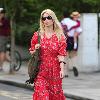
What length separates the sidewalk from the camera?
12.5 metres

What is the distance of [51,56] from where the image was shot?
27.5ft

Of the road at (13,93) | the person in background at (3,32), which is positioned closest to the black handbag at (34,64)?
the road at (13,93)

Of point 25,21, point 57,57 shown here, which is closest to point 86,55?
point 25,21

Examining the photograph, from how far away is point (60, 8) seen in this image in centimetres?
2073

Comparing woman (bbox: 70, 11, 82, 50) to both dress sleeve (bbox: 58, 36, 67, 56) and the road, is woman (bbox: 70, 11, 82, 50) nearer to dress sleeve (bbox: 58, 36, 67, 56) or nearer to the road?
the road

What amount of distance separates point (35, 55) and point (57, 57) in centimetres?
33

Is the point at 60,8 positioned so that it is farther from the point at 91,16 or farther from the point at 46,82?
the point at 46,82

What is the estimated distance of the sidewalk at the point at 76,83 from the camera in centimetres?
1248

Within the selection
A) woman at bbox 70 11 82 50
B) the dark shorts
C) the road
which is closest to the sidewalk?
the road

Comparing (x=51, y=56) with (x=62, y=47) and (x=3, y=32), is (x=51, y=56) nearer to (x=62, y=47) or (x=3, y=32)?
(x=62, y=47)

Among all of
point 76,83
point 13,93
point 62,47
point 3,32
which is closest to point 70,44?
point 76,83

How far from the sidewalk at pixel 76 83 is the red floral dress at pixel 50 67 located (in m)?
3.49

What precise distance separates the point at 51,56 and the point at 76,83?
250 inches

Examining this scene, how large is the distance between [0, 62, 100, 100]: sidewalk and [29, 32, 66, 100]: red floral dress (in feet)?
11.4
